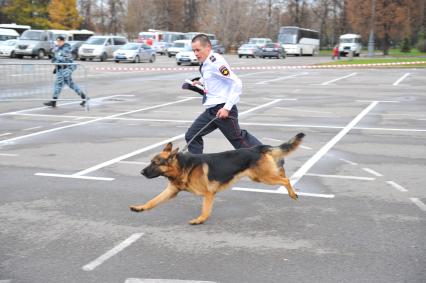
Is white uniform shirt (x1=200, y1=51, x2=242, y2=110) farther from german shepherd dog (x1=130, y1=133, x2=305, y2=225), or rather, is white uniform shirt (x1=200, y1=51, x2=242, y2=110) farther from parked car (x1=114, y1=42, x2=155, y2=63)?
parked car (x1=114, y1=42, x2=155, y2=63)

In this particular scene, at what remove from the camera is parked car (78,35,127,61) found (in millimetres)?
38750

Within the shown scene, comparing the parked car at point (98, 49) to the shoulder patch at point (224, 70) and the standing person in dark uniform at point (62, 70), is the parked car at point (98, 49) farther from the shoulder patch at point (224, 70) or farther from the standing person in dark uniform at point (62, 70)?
the shoulder patch at point (224, 70)

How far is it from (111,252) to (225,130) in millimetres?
2347

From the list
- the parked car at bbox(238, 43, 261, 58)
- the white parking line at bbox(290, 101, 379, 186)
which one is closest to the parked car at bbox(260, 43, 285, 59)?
the parked car at bbox(238, 43, 261, 58)

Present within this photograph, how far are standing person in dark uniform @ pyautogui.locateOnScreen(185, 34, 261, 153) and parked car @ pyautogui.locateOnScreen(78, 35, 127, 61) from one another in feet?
110

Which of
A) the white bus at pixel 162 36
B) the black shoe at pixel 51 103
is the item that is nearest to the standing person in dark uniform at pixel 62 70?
the black shoe at pixel 51 103

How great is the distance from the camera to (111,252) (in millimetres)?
4586

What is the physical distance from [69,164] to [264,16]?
7643 centimetres

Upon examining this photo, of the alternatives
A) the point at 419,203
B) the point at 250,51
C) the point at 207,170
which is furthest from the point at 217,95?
the point at 250,51

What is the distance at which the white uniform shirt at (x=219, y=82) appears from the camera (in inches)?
243

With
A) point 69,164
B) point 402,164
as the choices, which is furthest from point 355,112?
point 69,164

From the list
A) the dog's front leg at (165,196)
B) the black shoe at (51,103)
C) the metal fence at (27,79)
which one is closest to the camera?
the dog's front leg at (165,196)

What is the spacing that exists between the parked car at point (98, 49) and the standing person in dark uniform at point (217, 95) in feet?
110

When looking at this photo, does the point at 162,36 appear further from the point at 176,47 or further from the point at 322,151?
the point at 322,151
